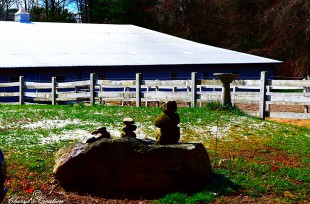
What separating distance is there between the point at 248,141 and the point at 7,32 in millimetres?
25966

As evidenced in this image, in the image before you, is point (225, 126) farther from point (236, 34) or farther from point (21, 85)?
point (236, 34)

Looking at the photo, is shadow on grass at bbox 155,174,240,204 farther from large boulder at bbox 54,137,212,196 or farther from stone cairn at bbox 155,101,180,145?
stone cairn at bbox 155,101,180,145

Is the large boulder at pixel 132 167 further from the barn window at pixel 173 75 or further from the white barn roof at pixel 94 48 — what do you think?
the barn window at pixel 173 75

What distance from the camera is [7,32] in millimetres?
32812

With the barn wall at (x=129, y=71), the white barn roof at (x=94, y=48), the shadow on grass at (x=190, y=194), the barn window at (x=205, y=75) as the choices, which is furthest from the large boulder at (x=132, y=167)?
the barn window at (x=205, y=75)

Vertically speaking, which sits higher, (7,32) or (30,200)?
(7,32)

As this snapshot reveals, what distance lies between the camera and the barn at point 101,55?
27375 millimetres

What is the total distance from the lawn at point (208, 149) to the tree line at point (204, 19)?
2667 centimetres

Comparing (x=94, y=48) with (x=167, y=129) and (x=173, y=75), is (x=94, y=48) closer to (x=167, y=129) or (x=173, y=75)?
(x=173, y=75)

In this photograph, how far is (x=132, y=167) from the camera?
724 cm

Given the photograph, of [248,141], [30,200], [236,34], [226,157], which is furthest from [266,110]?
[236,34]

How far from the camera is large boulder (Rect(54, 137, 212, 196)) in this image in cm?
723

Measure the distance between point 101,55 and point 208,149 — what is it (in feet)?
71.8

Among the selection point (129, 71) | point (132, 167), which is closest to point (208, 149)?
point (132, 167)
